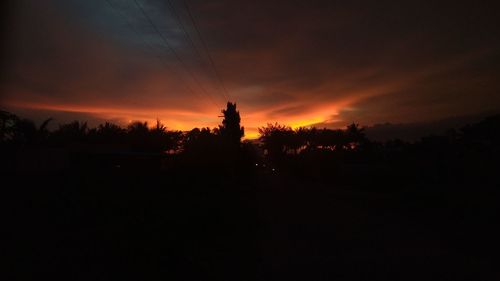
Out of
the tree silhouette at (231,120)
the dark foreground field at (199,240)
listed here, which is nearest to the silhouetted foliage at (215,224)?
the dark foreground field at (199,240)

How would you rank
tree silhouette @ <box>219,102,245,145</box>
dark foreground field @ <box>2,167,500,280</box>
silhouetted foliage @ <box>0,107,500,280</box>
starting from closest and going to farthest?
dark foreground field @ <box>2,167,500,280</box>
silhouetted foliage @ <box>0,107,500,280</box>
tree silhouette @ <box>219,102,245,145</box>

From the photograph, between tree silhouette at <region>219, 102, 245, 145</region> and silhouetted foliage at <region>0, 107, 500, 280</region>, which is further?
tree silhouette at <region>219, 102, 245, 145</region>

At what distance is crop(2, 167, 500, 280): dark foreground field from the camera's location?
623cm

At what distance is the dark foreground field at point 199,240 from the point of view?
6227 mm

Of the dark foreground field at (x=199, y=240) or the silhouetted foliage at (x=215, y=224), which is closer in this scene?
the dark foreground field at (x=199, y=240)

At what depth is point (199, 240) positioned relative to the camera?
8836 mm

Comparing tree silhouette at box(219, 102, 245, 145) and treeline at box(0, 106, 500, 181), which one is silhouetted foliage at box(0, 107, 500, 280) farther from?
tree silhouette at box(219, 102, 245, 145)

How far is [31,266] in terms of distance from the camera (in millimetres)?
5465

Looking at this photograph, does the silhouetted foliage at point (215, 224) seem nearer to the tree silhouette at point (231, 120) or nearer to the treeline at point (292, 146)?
the treeline at point (292, 146)

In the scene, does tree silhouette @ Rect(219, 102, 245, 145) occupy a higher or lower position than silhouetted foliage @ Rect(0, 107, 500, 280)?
higher

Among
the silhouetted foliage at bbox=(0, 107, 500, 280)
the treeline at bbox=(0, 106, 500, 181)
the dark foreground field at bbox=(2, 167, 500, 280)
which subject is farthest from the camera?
the treeline at bbox=(0, 106, 500, 181)

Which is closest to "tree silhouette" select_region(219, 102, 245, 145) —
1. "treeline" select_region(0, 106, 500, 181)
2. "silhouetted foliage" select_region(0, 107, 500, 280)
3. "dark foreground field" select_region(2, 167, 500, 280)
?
"treeline" select_region(0, 106, 500, 181)

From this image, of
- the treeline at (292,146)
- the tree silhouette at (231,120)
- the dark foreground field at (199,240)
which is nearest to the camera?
the dark foreground field at (199,240)

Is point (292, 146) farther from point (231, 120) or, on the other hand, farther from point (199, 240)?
point (199, 240)
